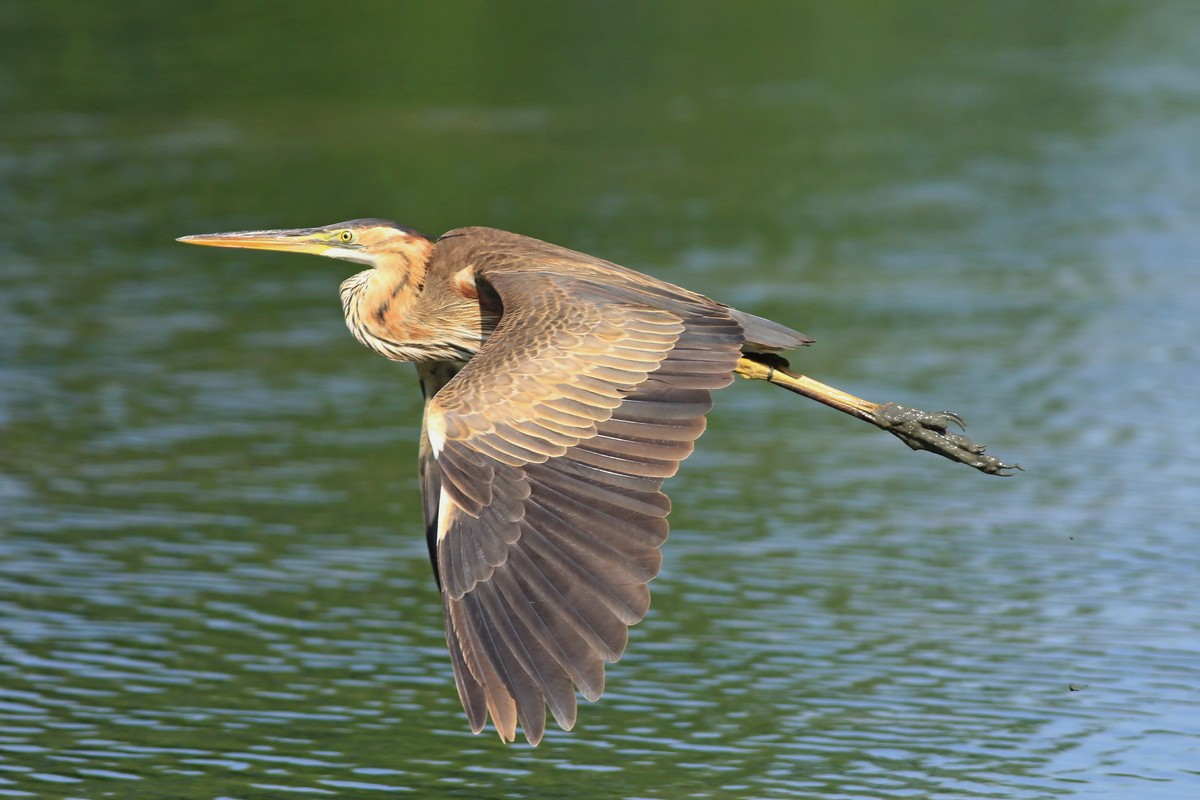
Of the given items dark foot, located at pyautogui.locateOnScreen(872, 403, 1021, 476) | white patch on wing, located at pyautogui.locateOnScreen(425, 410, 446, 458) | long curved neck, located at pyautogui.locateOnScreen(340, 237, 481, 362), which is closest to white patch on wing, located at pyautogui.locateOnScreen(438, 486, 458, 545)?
white patch on wing, located at pyautogui.locateOnScreen(425, 410, 446, 458)

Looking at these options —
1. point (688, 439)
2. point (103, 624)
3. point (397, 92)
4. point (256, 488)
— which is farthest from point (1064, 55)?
point (688, 439)

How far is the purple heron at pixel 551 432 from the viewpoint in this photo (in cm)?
709

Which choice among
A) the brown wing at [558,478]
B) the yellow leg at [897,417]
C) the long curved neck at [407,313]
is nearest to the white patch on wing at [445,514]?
the brown wing at [558,478]

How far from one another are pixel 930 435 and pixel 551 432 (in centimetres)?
245

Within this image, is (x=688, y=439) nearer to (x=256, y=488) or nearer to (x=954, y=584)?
(x=954, y=584)

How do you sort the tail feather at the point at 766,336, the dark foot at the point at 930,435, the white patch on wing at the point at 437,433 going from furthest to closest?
the dark foot at the point at 930,435 → the tail feather at the point at 766,336 → the white patch on wing at the point at 437,433

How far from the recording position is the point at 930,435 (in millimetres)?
9594

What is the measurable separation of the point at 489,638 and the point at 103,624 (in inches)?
182

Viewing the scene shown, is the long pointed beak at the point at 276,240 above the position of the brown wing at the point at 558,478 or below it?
above

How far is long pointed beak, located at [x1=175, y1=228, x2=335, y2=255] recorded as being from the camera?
9.62 meters

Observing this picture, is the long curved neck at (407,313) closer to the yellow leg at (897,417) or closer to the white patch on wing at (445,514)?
the yellow leg at (897,417)

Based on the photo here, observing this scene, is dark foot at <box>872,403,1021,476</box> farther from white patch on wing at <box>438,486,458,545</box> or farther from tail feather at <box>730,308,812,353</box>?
white patch on wing at <box>438,486,458,545</box>

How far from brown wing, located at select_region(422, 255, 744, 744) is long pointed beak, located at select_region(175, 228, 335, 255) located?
55.8 inches

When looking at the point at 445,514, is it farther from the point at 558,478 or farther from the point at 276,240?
the point at 276,240
